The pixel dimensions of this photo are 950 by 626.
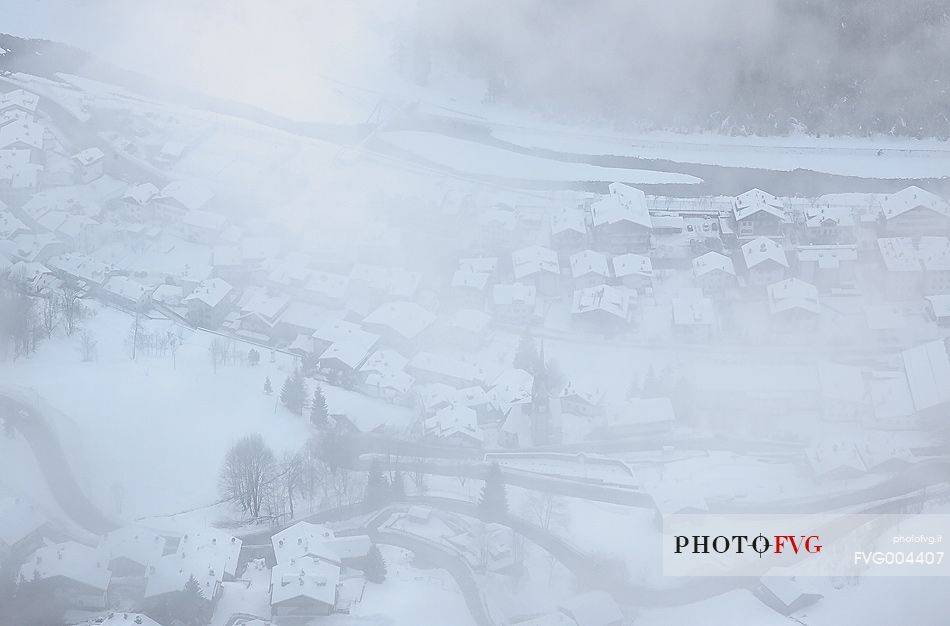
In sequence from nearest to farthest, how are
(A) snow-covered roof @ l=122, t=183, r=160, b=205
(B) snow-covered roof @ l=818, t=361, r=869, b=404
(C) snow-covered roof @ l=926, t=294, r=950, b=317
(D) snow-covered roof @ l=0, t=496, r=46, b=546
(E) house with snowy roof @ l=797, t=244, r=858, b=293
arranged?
(D) snow-covered roof @ l=0, t=496, r=46, b=546
(B) snow-covered roof @ l=818, t=361, r=869, b=404
(C) snow-covered roof @ l=926, t=294, r=950, b=317
(E) house with snowy roof @ l=797, t=244, r=858, b=293
(A) snow-covered roof @ l=122, t=183, r=160, b=205

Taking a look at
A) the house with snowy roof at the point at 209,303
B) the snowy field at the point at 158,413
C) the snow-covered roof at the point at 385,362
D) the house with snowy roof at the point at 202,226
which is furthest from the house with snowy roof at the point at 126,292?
the snow-covered roof at the point at 385,362

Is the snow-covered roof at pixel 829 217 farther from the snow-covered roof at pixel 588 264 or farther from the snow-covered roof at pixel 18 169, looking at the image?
the snow-covered roof at pixel 18 169

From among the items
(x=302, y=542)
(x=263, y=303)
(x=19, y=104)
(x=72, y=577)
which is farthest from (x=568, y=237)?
(x=19, y=104)

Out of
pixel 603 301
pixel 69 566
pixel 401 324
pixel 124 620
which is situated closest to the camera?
pixel 124 620

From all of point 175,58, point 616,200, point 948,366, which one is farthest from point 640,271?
point 175,58

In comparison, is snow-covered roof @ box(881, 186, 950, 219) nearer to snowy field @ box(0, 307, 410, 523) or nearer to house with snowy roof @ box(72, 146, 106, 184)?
snowy field @ box(0, 307, 410, 523)

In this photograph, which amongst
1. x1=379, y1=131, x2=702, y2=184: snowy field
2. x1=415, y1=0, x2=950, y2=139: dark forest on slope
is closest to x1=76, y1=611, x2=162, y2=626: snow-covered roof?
x1=379, y1=131, x2=702, y2=184: snowy field

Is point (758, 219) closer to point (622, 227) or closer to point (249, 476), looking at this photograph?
point (622, 227)
